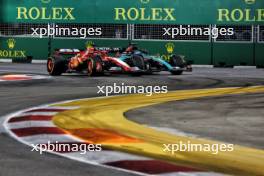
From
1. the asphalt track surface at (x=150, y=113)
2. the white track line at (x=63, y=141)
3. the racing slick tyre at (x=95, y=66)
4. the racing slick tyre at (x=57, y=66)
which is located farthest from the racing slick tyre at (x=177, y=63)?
the white track line at (x=63, y=141)

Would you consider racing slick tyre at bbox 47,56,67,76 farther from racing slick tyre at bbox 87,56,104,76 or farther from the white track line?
the white track line

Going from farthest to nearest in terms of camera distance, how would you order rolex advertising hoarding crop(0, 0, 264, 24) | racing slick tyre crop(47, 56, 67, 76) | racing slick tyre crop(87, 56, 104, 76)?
rolex advertising hoarding crop(0, 0, 264, 24)
racing slick tyre crop(47, 56, 67, 76)
racing slick tyre crop(87, 56, 104, 76)

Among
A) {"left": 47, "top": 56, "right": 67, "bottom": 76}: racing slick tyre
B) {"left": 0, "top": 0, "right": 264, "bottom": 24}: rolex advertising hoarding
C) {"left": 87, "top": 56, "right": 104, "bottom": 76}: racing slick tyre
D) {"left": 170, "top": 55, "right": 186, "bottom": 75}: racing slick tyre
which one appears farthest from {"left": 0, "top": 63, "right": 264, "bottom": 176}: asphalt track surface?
{"left": 0, "top": 0, "right": 264, "bottom": 24}: rolex advertising hoarding

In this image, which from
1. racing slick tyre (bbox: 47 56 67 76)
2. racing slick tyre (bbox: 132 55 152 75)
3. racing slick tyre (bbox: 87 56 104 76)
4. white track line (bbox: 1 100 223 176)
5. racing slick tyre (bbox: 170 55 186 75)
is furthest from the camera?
racing slick tyre (bbox: 170 55 186 75)

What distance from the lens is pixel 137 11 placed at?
2527 centimetres

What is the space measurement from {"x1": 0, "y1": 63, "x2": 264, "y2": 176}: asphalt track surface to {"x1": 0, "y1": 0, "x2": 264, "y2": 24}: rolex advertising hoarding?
850 centimetres

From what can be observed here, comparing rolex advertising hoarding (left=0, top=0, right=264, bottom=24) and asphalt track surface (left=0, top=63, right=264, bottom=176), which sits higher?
rolex advertising hoarding (left=0, top=0, right=264, bottom=24)

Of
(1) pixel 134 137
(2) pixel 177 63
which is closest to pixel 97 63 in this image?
(2) pixel 177 63

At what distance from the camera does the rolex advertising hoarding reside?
24.7 metres

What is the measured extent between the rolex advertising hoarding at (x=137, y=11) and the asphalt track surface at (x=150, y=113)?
8499mm

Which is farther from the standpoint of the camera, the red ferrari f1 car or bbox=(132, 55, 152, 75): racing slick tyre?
bbox=(132, 55, 152, 75): racing slick tyre

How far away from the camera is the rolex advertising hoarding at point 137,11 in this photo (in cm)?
2467

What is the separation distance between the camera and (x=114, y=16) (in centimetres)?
2550

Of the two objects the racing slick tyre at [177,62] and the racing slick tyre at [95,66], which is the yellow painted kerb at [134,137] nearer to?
the racing slick tyre at [95,66]
